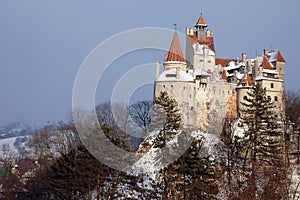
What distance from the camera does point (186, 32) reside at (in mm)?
70562

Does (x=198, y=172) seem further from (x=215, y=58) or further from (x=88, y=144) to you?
(x=215, y=58)

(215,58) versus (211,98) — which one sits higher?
(215,58)

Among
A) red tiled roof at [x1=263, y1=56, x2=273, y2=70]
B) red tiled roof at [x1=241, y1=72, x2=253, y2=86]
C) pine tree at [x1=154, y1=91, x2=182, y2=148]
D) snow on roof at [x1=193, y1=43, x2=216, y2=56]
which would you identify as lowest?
pine tree at [x1=154, y1=91, x2=182, y2=148]

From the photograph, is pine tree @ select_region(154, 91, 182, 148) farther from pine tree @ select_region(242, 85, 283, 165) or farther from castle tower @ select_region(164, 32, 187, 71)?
castle tower @ select_region(164, 32, 187, 71)

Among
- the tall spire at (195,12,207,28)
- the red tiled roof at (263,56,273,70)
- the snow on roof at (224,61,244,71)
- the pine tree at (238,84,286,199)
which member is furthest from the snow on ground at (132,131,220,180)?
the tall spire at (195,12,207,28)

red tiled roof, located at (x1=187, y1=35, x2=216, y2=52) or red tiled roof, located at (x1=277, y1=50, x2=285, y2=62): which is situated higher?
red tiled roof, located at (x1=187, y1=35, x2=216, y2=52)

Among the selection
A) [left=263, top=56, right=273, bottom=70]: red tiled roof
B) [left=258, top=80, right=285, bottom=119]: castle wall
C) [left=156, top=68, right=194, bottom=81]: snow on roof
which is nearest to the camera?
[left=156, top=68, right=194, bottom=81]: snow on roof

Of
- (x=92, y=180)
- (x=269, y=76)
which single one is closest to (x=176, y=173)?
(x=92, y=180)

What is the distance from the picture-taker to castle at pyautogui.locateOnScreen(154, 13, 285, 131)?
60.4 metres

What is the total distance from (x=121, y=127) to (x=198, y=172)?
31158mm

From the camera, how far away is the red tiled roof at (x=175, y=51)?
6312cm

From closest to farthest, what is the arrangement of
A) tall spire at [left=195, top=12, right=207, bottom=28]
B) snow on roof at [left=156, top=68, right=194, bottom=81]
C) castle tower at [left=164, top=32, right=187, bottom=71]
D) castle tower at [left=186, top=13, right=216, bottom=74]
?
1. snow on roof at [left=156, top=68, right=194, bottom=81]
2. castle tower at [left=164, top=32, right=187, bottom=71]
3. castle tower at [left=186, top=13, right=216, bottom=74]
4. tall spire at [left=195, top=12, right=207, bottom=28]

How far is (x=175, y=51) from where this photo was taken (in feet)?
209

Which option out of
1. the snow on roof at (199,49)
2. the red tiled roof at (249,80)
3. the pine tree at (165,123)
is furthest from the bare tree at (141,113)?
the pine tree at (165,123)
